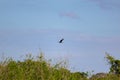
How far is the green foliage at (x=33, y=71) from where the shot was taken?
1984 centimetres

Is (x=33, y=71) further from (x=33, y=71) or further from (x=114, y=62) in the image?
(x=114, y=62)

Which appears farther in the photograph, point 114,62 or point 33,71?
point 114,62

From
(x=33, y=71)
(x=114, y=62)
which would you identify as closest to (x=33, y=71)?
(x=33, y=71)

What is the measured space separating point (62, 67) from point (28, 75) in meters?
2.34

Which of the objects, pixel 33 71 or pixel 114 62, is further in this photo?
pixel 114 62

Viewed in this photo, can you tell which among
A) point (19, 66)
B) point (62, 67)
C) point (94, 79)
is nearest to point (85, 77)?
point (94, 79)

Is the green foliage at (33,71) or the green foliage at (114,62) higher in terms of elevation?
the green foliage at (114,62)

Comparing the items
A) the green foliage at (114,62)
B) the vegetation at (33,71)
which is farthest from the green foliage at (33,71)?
the green foliage at (114,62)

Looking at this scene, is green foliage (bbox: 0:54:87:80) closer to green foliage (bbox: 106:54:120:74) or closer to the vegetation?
the vegetation

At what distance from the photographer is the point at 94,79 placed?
912 inches

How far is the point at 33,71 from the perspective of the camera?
20.5m

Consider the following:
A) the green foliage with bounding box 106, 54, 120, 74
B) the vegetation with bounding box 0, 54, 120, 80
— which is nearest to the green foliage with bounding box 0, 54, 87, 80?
the vegetation with bounding box 0, 54, 120, 80

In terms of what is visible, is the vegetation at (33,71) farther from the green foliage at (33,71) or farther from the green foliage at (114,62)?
the green foliage at (114,62)

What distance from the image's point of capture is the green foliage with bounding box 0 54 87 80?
19844 millimetres
